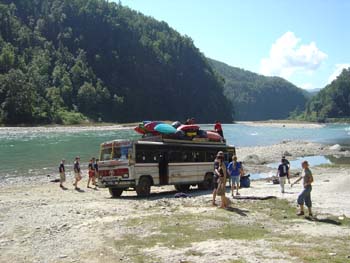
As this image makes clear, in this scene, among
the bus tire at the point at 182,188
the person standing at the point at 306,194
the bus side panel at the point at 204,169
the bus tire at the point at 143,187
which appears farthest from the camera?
the bus tire at the point at 182,188

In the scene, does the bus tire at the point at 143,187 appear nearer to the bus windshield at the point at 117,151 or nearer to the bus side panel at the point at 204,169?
the bus windshield at the point at 117,151

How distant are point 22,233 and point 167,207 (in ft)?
20.7

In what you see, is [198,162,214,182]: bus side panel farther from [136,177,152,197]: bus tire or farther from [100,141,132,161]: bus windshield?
[100,141,132,161]: bus windshield

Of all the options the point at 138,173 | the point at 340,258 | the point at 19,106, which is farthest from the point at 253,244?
the point at 19,106

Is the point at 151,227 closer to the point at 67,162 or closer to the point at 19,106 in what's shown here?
the point at 67,162

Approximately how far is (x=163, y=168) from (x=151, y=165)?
3.70ft

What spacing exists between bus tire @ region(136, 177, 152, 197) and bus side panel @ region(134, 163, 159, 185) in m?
0.27

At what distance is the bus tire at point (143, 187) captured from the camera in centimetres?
2398

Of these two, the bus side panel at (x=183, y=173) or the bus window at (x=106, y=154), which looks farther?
the bus side panel at (x=183, y=173)

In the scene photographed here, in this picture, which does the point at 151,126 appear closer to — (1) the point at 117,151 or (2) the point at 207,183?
(1) the point at 117,151

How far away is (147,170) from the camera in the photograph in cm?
2428

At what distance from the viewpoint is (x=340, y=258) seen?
450 inches

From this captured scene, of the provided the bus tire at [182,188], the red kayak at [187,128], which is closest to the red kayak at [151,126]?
the red kayak at [187,128]

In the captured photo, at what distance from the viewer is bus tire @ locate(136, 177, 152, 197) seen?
944 inches
